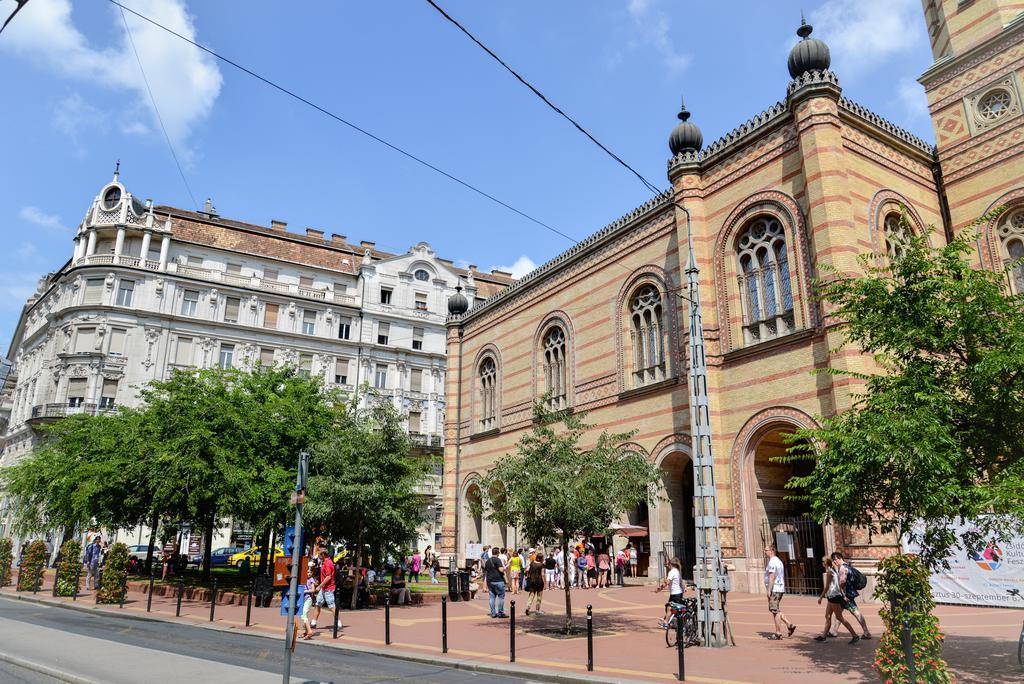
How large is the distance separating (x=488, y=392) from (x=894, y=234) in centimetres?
1883

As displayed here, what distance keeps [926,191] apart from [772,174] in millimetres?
5403

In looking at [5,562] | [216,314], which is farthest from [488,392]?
[216,314]

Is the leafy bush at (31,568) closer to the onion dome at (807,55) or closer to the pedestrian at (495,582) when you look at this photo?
the pedestrian at (495,582)

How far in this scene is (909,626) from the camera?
7418 mm

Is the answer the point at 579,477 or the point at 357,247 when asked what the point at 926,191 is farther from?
the point at 357,247

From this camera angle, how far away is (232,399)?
21.5 metres

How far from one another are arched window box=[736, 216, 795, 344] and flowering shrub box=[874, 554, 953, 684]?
1171 cm

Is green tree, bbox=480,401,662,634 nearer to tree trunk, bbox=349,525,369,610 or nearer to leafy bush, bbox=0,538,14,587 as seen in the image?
tree trunk, bbox=349,525,369,610

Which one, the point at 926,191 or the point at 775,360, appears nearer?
the point at 775,360

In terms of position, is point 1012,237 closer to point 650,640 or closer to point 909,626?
point 650,640

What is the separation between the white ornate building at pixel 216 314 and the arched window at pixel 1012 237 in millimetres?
27829

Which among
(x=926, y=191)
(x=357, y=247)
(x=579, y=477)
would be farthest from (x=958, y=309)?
(x=357, y=247)

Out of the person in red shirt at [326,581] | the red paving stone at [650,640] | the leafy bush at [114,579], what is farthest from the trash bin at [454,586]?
the leafy bush at [114,579]

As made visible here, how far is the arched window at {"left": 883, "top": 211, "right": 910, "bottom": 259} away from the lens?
19016 mm
